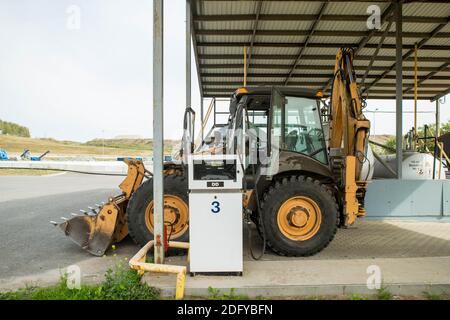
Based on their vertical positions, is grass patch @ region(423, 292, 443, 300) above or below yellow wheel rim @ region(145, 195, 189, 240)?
below

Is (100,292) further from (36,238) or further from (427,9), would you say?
(427,9)

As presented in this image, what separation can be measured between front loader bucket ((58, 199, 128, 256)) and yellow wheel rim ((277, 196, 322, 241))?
8.13 ft

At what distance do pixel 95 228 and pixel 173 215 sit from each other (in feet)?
3.92

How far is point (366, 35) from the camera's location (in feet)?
31.0

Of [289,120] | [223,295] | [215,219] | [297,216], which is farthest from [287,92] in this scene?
[223,295]

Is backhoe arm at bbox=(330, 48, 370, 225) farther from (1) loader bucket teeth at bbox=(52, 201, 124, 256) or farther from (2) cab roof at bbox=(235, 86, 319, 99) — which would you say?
(1) loader bucket teeth at bbox=(52, 201, 124, 256)

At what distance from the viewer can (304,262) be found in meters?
5.09

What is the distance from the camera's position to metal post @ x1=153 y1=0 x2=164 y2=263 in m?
4.72

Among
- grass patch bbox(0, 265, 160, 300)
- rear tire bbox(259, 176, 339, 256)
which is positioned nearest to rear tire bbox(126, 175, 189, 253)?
rear tire bbox(259, 176, 339, 256)

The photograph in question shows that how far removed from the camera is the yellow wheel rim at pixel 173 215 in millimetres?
5711
